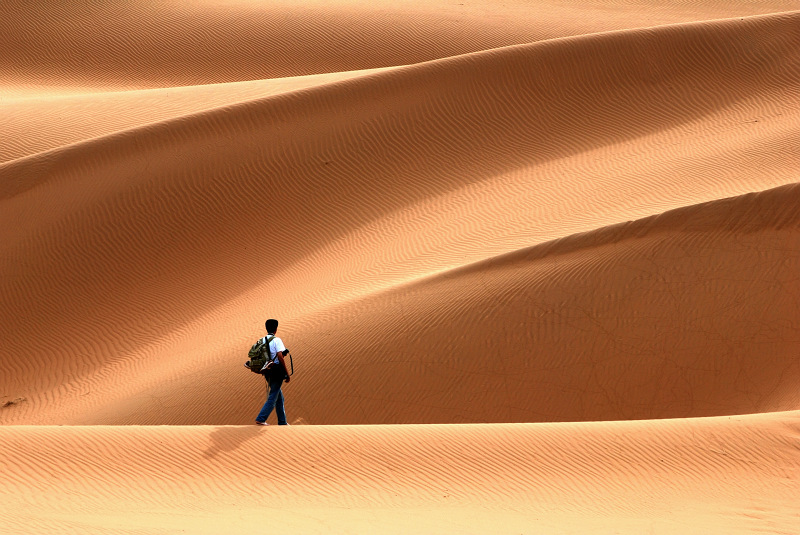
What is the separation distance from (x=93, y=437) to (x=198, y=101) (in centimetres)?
1125

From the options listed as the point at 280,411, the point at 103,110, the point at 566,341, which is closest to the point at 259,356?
the point at 280,411

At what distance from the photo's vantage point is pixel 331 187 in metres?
15.8

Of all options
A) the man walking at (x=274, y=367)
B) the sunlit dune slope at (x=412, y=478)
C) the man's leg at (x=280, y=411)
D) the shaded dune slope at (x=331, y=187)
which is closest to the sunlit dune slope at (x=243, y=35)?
the shaded dune slope at (x=331, y=187)

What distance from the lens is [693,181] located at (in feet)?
45.5

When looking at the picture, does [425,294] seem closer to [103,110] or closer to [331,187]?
[331,187]

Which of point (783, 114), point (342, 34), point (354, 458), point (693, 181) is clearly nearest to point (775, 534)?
point (354, 458)

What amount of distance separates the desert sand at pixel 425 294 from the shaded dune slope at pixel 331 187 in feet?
0.16

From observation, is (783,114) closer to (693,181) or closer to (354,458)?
(693,181)

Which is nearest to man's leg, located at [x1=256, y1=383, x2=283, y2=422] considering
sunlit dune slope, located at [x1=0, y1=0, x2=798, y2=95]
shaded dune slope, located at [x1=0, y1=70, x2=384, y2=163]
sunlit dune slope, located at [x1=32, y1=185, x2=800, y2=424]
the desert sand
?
the desert sand

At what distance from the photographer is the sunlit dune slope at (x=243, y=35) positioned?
80.5 ft

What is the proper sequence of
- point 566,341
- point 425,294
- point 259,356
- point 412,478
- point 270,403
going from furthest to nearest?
1. point 425,294
2. point 566,341
3. point 270,403
4. point 259,356
5. point 412,478

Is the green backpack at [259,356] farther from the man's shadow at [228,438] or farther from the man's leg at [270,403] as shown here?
the man's shadow at [228,438]

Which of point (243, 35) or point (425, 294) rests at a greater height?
point (243, 35)

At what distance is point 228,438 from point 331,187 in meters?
8.10
